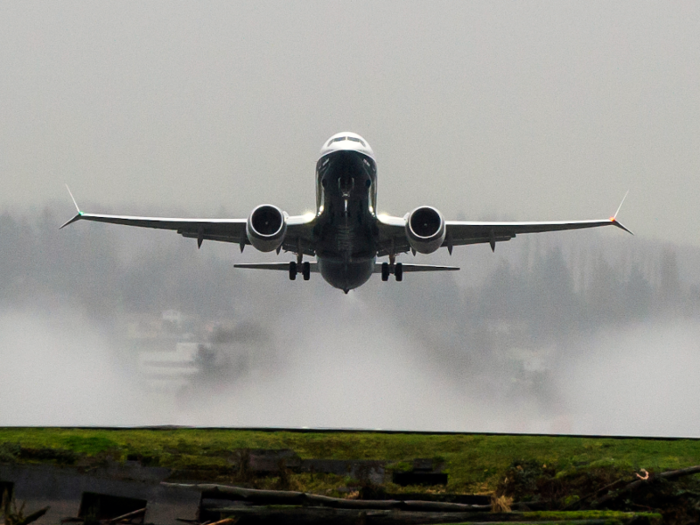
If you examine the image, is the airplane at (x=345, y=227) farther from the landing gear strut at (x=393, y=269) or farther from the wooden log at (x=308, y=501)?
the wooden log at (x=308, y=501)

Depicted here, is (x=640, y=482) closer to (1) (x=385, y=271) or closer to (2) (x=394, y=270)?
(2) (x=394, y=270)

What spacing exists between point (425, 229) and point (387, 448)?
7.87 meters

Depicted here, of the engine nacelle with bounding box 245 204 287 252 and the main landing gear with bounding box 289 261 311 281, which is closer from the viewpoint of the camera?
the engine nacelle with bounding box 245 204 287 252

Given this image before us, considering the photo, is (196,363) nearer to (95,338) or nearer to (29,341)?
(95,338)

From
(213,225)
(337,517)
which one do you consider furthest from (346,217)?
(337,517)

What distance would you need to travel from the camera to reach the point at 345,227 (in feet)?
90.7

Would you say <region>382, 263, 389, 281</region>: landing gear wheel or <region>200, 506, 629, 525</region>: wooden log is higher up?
<region>382, 263, 389, 281</region>: landing gear wheel

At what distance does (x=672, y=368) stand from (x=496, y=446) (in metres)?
28.0

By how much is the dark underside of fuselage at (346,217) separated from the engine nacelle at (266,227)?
1.90 metres

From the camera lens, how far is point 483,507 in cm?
1503

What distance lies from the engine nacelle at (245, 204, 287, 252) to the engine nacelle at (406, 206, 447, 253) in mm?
3992

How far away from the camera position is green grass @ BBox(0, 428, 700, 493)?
1888 cm

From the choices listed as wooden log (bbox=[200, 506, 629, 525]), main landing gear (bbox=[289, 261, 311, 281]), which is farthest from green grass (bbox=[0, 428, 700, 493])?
main landing gear (bbox=[289, 261, 311, 281])

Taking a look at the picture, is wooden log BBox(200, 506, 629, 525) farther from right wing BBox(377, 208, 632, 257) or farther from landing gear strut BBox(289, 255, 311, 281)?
landing gear strut BBox(289, 255, 311, 281)
